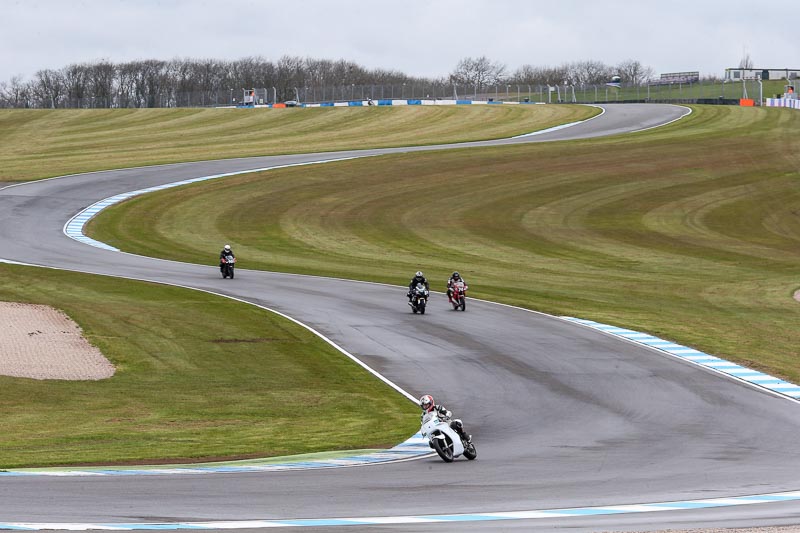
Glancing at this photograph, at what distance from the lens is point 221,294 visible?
39438mm

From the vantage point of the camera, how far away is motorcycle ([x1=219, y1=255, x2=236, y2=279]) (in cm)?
4400

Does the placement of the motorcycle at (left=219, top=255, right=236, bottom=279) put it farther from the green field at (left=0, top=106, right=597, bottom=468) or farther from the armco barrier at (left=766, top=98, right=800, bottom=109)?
the armco barrier at (left=766, top=98, right=800, bottom=109)

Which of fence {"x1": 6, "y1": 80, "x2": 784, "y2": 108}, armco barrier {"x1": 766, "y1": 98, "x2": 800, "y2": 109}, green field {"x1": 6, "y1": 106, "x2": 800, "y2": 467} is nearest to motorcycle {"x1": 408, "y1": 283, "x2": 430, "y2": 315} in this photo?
green field {"x1": 6, "y1": 106, "x2": 800, "y2": 467}

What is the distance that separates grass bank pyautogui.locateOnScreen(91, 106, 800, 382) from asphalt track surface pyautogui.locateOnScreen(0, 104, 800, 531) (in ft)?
12.4

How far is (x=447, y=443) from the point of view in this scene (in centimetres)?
Result: 1766

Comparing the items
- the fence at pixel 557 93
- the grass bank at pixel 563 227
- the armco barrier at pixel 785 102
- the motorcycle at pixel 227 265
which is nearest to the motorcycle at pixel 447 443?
the grass bank at pixel 563 227

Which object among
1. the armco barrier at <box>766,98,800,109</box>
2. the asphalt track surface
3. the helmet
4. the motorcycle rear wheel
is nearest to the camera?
the asphalt track surface

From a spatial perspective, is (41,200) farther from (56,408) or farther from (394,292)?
(56,408)

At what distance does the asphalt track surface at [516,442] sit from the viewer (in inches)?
550

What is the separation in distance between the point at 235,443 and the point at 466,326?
14619mm

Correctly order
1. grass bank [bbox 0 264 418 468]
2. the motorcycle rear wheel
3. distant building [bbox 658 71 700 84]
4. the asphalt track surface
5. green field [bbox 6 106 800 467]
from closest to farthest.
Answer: the asphalt track surface
the motorcycle rear wheel
grass bank [bbox 0 264 418 468]
green field [bbox 6 106 800 467]
distant building [bbox 658 71 700 84]

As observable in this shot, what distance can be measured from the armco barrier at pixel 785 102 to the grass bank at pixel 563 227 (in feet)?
100.0

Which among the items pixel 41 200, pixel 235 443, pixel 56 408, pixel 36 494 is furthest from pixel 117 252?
pixel 36 494

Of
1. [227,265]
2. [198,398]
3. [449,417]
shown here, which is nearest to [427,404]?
[449,417]
